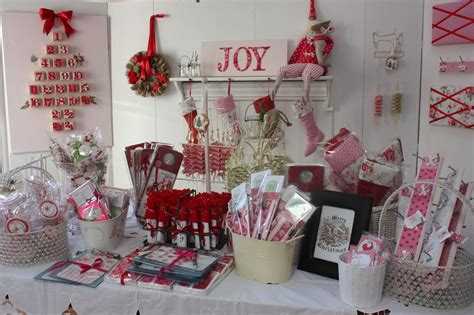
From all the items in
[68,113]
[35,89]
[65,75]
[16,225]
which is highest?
[65,75]

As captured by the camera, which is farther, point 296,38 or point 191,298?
point 296,38

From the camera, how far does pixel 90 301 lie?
1.25 metres

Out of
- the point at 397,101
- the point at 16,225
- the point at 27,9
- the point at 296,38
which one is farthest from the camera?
the point at 27,9

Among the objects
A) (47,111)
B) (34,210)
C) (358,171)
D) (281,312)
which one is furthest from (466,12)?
(47,111)

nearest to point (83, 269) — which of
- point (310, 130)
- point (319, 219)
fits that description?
point (319, 219)

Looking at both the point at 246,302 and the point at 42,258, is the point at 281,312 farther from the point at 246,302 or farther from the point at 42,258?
the point at 42,258

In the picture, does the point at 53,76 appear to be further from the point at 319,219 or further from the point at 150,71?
the point at 319,219

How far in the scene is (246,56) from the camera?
3174 mm

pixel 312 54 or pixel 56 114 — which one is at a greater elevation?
pixel 312 54

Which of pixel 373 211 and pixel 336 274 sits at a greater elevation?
pixel 373 211

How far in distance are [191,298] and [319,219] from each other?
1.35 ft

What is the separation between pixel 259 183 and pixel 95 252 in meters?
0.55

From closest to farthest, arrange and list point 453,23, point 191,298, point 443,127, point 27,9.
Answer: point 191,298
point 453,23
point 443,127
point 27,9

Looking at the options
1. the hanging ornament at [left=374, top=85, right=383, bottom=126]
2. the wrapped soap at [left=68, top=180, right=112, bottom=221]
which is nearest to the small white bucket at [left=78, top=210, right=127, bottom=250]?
the wrapped soap at [left=68, top=180, right=112, bottom=221]
